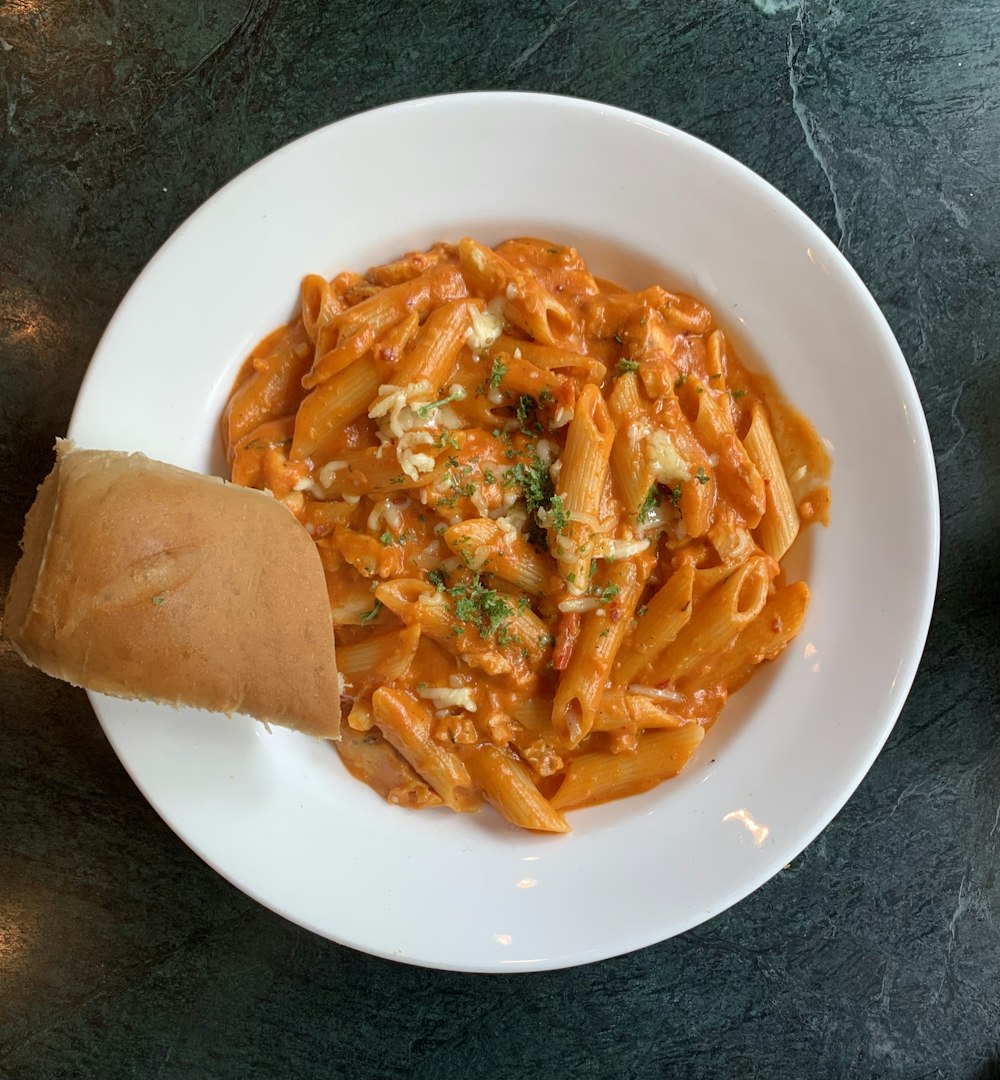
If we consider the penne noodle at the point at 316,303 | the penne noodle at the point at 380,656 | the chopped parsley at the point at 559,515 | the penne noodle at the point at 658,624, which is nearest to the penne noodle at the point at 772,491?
the penne noodle at the point at 658,624

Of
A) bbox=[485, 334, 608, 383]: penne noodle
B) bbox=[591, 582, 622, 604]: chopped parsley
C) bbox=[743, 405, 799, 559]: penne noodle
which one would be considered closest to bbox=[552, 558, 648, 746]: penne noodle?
bbox=[591, 582, 622, 604]: chopped parsley

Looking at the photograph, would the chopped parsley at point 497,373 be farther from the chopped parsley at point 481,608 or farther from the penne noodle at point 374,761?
the penne noodle at point 374,761

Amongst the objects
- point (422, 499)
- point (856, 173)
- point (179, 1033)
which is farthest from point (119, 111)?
point (179, 1033)

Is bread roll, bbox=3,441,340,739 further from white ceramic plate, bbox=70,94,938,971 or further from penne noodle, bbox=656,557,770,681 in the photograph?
penne noodle, bbox=656,557,770,681

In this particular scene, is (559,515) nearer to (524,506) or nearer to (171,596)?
(524,506)

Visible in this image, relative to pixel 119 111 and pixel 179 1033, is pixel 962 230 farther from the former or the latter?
pixel 179 1033

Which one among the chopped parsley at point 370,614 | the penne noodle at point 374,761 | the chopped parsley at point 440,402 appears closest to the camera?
the chopped parsley at point 440,402
